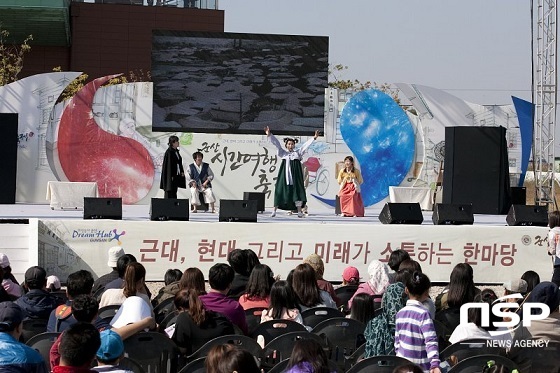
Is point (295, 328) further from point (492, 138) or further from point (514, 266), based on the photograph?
point (492, 138)

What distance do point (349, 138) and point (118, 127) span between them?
15.6ft

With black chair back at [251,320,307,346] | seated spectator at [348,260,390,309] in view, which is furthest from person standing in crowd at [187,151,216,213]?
black chair back at [251,320,307,346]

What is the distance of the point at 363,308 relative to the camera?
606 cm

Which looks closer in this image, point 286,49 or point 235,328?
point 235,328

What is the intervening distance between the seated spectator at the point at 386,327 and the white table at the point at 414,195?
14.8 metres

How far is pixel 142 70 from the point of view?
30828 mm

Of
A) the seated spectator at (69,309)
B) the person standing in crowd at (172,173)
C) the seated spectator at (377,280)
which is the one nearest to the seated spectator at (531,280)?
the seated spectator at (377,280)

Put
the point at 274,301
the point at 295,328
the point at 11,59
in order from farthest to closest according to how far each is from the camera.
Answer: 1. the point at 11,59
2. the point at 274,301
3. the point at 295,328

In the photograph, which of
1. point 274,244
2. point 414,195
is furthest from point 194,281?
point 414,195

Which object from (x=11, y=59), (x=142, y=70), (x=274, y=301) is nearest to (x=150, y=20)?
(x=142, y=70)

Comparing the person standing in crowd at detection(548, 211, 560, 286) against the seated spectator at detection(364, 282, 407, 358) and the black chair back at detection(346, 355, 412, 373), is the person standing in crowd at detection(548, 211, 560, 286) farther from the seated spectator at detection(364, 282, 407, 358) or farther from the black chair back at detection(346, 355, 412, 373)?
the black chair back at detection(346, 355, 412, 373)

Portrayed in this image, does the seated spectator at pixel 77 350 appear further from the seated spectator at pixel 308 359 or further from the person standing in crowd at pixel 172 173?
the person standing in crowd at pixel 172 173

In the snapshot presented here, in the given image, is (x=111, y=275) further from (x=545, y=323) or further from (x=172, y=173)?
(x=172, y=173)

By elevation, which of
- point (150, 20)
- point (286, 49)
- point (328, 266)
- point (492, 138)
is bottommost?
→ point (328, 266)
